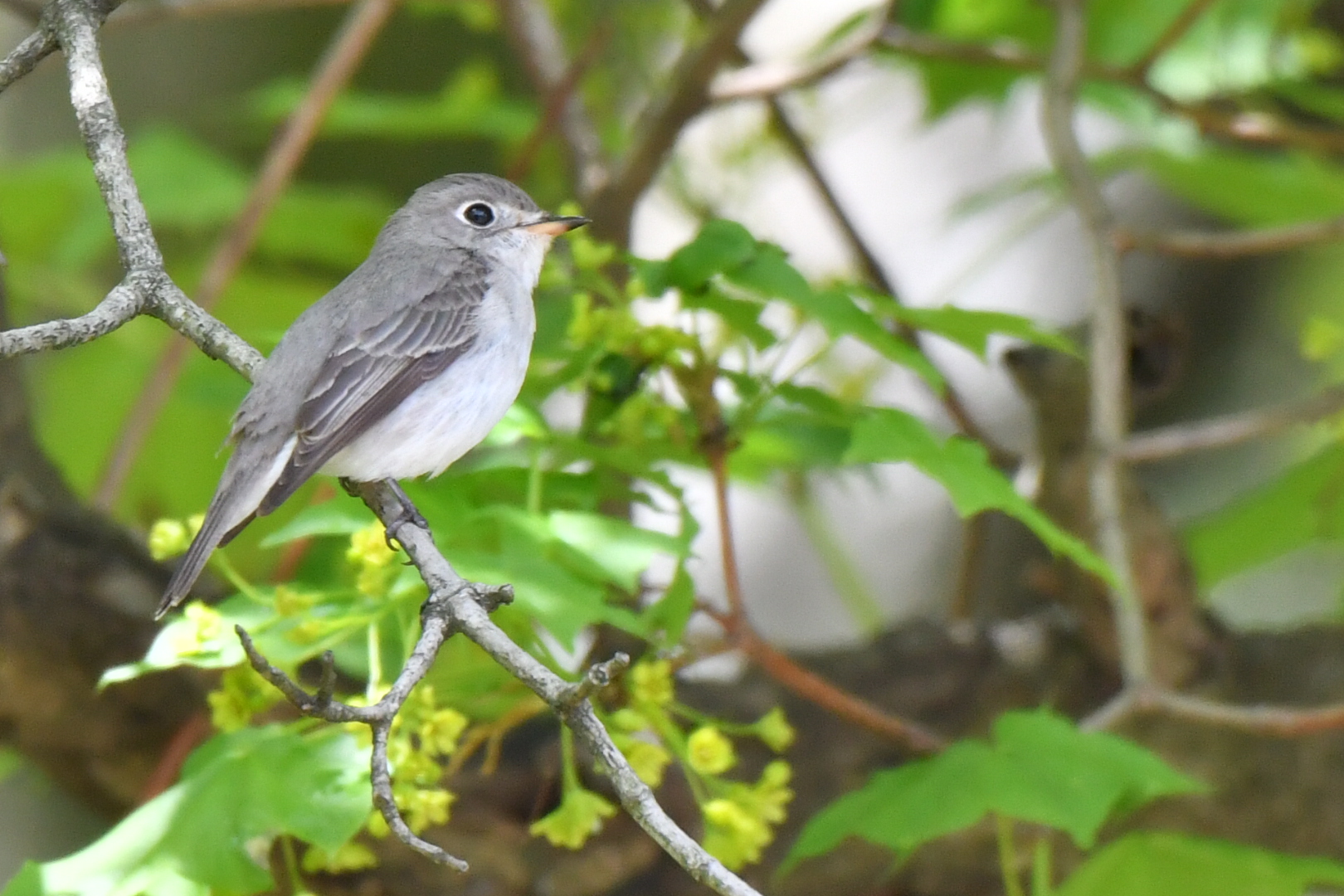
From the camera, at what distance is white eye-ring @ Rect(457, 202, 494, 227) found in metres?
3.15

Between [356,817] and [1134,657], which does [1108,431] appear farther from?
[356,817]

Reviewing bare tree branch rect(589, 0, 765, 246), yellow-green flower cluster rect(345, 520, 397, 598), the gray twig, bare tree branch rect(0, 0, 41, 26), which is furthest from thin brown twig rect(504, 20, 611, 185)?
the gray twig

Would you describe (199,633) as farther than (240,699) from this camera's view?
No

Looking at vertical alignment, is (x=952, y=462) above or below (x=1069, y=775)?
above

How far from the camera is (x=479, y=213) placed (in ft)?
10.4

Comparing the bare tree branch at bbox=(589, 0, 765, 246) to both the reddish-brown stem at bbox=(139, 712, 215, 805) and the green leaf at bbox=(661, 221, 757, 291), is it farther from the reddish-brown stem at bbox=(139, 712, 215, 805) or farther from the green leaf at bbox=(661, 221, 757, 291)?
the reddish-brown stem at bbox=(139, 712, 215, 805)

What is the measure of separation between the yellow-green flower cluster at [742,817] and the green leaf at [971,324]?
0.79 metres

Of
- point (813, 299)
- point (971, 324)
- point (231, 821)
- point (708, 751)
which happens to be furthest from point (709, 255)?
point (231, 821)

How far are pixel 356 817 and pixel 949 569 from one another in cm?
362

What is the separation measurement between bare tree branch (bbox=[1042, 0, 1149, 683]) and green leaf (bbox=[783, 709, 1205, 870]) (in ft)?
1.41

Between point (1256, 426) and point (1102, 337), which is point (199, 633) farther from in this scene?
point (1256, 426)

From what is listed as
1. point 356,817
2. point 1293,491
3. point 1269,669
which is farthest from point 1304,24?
point 356,817

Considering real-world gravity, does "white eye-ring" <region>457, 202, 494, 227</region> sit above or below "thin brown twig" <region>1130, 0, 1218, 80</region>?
above

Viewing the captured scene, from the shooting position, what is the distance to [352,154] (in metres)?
5.77
